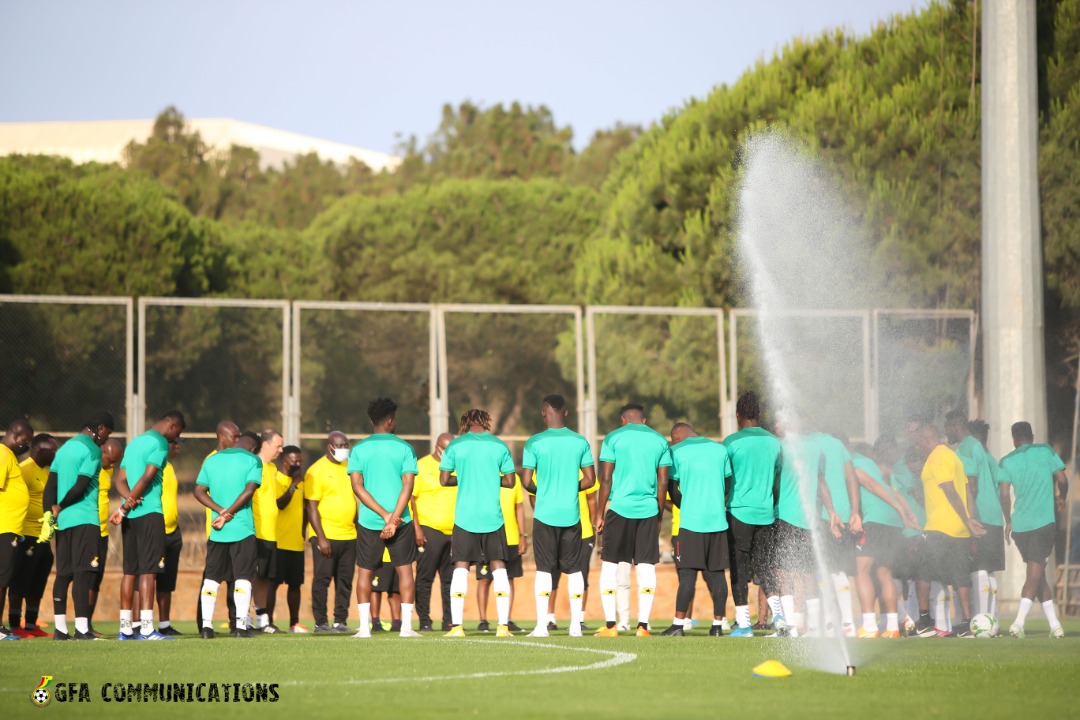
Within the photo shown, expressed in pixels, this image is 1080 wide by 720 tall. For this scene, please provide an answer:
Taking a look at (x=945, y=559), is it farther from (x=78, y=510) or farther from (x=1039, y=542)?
(x=78, y=510)

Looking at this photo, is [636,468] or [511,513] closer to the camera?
[636,468]

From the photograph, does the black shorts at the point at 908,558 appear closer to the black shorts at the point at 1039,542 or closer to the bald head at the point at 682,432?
the black shorts at the point at 1039,542

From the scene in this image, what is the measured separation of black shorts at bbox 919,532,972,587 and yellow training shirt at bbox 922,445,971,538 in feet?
0.26

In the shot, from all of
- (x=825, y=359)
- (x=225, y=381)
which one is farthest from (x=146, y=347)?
(x=825, y=359)

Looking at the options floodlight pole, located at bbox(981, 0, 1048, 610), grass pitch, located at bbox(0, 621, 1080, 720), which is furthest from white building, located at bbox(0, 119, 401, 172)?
grass pitch, located at bbox(0, 621, 1080, 720)

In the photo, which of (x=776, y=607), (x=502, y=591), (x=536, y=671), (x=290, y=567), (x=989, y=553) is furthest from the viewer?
(x=290, y=567)

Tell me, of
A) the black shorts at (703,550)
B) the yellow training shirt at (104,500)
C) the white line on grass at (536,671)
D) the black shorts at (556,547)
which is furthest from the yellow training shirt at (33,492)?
the black shorts at (703,550)

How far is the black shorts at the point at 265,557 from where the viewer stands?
1597 centimetres

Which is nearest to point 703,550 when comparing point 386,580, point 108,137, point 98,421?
point 386,580

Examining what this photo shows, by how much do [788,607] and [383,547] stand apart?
13.3 feet

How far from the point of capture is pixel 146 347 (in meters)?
23.0

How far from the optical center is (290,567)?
55.0 ft

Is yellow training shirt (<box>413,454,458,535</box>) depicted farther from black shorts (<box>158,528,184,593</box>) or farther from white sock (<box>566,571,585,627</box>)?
black shorts (<box>158,528,184,593</box>)

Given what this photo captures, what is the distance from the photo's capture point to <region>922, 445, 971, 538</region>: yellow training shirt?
48.8 feet
